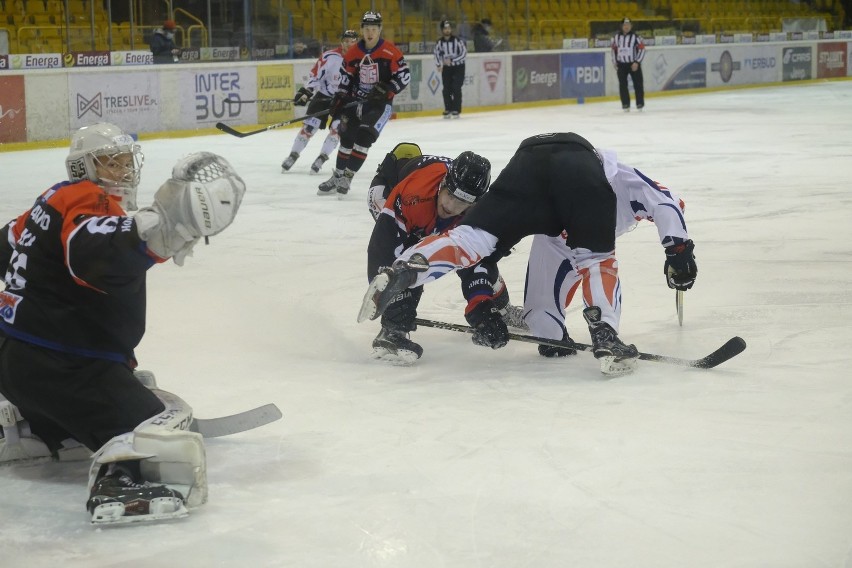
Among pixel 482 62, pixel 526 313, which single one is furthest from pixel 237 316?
pixel 482 62

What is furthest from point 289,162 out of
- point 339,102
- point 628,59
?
point 628,59

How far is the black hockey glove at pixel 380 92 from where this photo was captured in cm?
859

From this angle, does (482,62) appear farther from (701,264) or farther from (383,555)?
(383,555)

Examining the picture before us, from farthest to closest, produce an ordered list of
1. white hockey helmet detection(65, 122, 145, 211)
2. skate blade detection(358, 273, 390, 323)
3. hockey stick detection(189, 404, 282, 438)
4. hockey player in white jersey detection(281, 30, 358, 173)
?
hockey player in white jersey detection(281, 30, 358, 173)
skate blade detection(358, 273, 390, 323)
hockey stick detection(189, 404, 282, 438)
white hockey helmet detection(65, 122, 145, 211)

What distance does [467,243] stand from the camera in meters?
3.46

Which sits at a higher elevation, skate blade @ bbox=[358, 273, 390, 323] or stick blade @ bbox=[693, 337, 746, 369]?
skate blade @ bbox=[358, 273, 390, 323]

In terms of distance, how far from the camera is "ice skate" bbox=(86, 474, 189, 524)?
231 cm

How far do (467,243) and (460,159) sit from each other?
11.5 inches

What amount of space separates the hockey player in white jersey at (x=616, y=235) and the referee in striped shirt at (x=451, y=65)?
1148cm

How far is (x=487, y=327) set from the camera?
3.62 meters

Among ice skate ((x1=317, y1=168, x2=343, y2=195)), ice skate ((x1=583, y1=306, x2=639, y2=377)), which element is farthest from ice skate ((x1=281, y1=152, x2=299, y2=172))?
ice skate ((x1=583, y1=306, x2=639, y2=377))

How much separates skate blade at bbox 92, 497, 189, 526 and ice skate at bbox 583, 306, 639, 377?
1481 millimetres

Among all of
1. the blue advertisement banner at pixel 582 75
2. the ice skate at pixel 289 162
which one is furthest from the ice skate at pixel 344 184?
the blue advertisement banner at pixel 582 75

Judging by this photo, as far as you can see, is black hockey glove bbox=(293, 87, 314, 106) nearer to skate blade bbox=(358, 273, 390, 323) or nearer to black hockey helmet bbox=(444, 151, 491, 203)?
black hockey helmet bbox=(444, 151, 491, 203)
